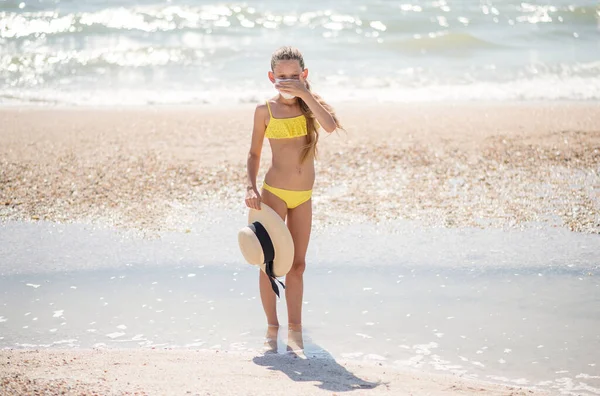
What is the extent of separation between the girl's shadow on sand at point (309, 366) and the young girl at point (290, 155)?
0.61 feet

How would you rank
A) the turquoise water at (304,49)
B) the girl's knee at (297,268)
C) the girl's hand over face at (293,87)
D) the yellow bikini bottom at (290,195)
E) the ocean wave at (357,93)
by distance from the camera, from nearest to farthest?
the girl's hand over face at (293,87)
the yellow bikini bottom at (290,195)
the girl's knee at (297,268)
the ocean wave at (357,93)
the turquoise water at (304,49)

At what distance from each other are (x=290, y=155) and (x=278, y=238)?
492 millimetres

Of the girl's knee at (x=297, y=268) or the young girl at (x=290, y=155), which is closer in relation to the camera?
the young girl at (x=290, y=155)

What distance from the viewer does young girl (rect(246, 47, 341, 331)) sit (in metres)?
4.53

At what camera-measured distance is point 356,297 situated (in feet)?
17.7

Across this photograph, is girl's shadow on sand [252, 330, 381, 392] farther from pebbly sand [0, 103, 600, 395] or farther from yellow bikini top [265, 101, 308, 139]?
yellow bikini top [265, 101, 308, 139]

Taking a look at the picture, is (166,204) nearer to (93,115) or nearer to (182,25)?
(93,115)

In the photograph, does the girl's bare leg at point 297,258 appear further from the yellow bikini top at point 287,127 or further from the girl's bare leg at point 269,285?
the yellow bikini top at point 287,127

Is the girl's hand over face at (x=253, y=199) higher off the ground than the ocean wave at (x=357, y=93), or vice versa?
the ocean wave at (x=357, y=93)

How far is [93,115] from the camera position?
11.8 meters

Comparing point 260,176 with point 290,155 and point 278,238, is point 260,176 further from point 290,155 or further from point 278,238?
point 278,238

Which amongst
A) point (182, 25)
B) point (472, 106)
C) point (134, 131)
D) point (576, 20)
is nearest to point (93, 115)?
point (134, 131)

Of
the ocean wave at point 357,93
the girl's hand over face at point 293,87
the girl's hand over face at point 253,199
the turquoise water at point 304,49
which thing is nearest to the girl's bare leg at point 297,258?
the girl's hand over face at point 253,199

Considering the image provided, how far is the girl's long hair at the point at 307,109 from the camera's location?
14.8 ft
